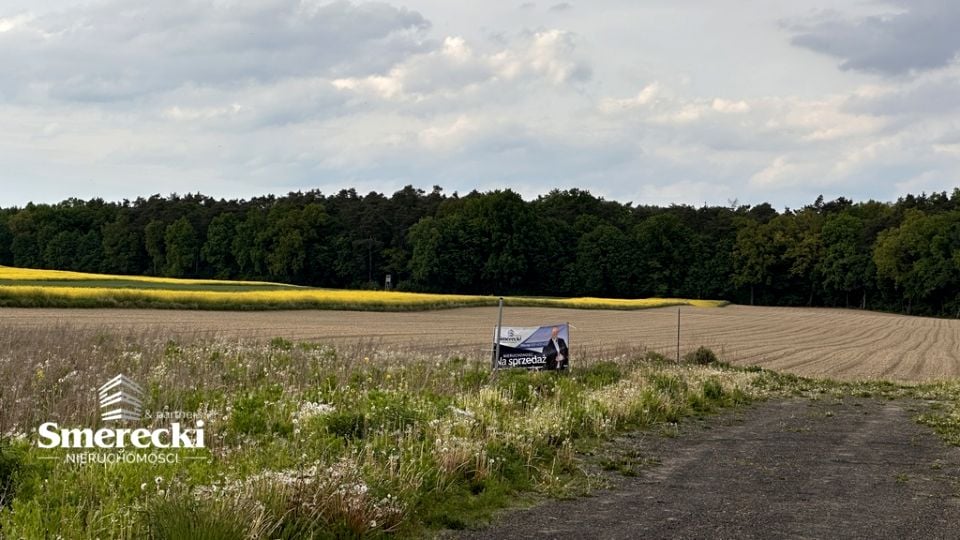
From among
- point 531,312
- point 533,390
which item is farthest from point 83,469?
point 531,312

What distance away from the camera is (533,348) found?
61.7ft

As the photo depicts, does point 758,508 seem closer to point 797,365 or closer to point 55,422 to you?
point 55,422

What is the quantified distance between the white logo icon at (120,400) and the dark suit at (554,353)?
29.3ft

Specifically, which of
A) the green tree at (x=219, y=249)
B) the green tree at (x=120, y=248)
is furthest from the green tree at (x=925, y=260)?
the green tree at (x=120, y=248)

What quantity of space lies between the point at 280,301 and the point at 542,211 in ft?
299

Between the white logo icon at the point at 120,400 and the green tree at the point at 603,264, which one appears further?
the green tree at the point at 603,264

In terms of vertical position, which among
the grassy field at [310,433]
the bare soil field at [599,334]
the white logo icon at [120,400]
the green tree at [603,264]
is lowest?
the bare soil field at [599,334]

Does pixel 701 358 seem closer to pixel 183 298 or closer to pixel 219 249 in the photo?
pixel 183 298

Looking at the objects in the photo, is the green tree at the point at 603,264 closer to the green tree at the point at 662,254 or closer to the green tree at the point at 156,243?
the green tree at the point at 662,254

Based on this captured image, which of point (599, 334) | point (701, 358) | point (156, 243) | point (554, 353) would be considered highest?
point (156, 243)

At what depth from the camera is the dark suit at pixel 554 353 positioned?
19.0 metres

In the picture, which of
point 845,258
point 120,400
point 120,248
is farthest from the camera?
point 120,248

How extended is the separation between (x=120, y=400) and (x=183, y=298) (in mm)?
40423

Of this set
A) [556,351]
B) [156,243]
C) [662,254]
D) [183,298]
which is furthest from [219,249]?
[556,351]
